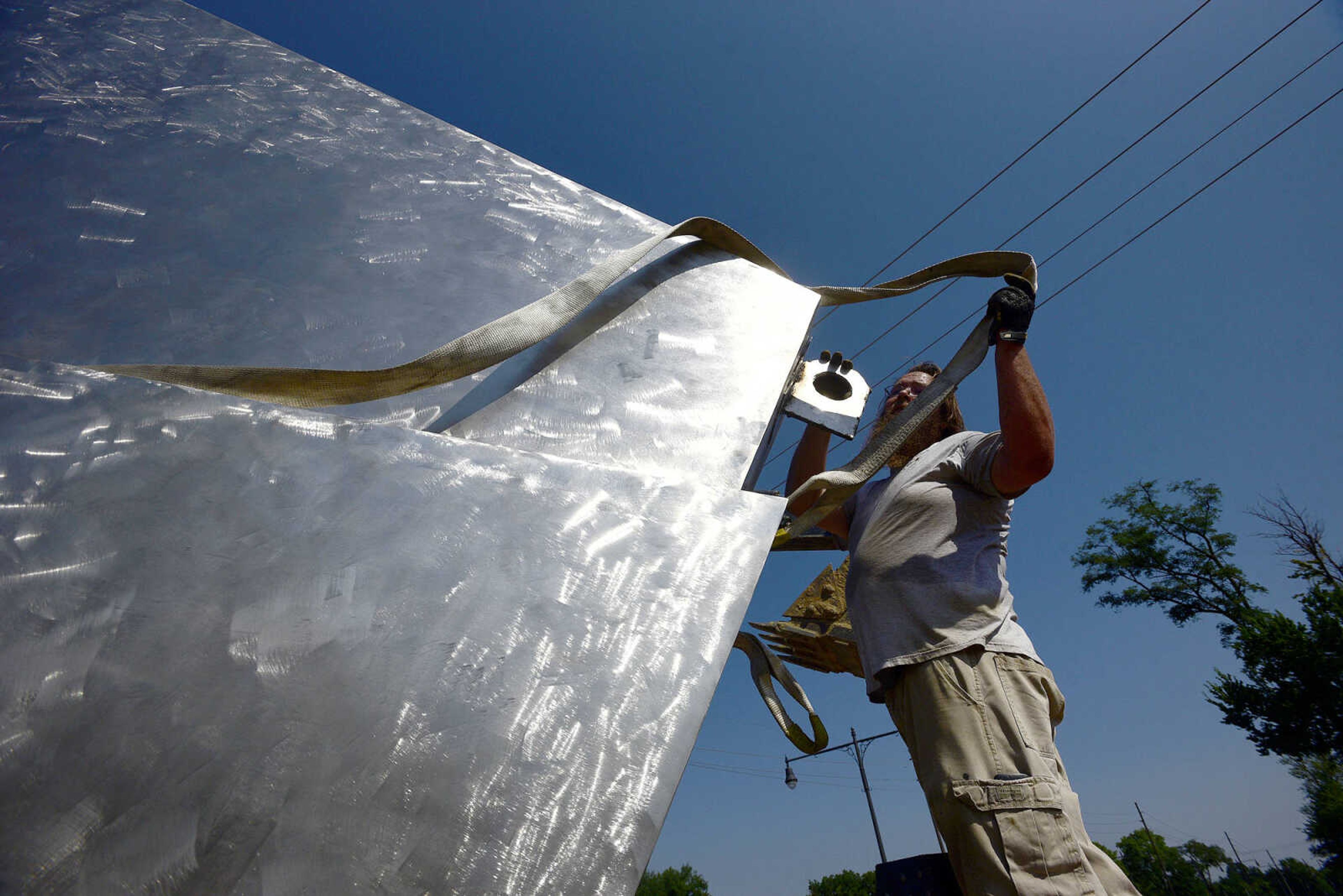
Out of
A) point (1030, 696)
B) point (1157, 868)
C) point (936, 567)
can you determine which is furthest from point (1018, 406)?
point (1157, 868)

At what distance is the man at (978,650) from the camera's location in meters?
1.21

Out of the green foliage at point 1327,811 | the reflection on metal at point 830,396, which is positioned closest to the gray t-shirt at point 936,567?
the reflection on metal at point 830,396

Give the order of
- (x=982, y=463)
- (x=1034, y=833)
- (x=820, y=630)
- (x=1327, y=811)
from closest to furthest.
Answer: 1. (x=1034, y=833)
2. (x=982, y=463)
3. (x=820, y=630)
4. (x=1327, y=811)

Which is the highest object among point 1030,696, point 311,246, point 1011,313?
point 1011,313

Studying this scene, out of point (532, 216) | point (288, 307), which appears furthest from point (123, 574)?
point (532, 216)

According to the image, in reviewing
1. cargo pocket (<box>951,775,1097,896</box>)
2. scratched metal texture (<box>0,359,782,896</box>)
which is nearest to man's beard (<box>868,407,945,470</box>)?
cargo pocket (<box>951,775,1097,896</box>)

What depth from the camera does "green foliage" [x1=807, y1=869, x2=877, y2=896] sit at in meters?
31.7

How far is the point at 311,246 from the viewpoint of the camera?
105cm

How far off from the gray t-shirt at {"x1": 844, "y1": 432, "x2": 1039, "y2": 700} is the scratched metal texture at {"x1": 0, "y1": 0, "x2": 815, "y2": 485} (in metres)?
0.77

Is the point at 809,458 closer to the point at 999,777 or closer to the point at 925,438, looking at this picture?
the point at 925,438

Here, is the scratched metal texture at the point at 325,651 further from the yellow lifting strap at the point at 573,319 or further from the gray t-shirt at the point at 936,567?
the gray t-shirt at the point at 936,567

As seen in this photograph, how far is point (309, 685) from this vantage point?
53 centimetres

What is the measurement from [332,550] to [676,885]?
130 ft

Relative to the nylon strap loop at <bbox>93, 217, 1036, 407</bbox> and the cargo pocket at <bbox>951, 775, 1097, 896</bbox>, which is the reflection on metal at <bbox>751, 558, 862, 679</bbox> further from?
the nylon strap loop at <bbox>93, 217, 1036, 407</bbox>
